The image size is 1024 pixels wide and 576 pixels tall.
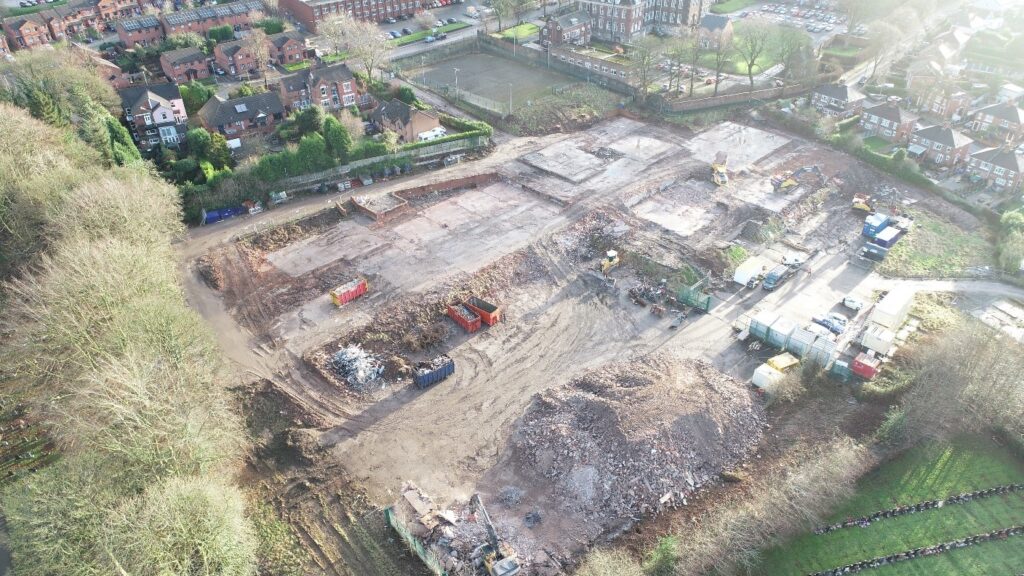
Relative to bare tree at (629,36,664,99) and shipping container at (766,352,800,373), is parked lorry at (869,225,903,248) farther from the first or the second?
bare tree at (629,36,664,99)

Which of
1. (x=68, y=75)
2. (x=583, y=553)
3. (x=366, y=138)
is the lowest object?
(x=583, y=553)

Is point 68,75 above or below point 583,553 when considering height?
above

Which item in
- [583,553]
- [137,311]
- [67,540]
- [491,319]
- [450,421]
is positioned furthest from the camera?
[491,319]

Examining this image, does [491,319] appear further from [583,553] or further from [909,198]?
[909,198]

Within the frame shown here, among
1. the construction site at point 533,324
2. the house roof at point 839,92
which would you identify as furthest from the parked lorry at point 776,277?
the house roof at point 839,92

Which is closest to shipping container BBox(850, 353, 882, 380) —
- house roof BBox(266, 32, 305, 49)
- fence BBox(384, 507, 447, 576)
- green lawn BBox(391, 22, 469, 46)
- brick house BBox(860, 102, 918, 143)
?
fence BBox(384, 507, 447, 576)

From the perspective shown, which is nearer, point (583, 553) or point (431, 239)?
point (583, 553)

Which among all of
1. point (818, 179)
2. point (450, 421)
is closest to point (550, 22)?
point (818, 179)
